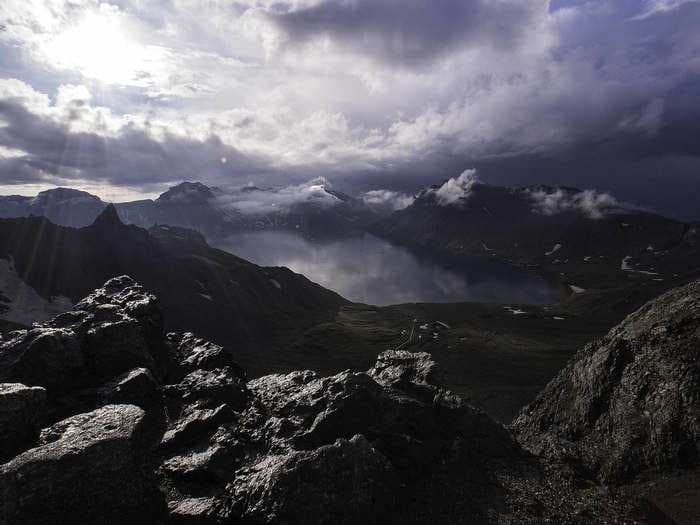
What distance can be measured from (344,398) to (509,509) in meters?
12.8

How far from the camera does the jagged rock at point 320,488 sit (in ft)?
67.9

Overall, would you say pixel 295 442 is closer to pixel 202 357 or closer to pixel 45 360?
pixel 45 360

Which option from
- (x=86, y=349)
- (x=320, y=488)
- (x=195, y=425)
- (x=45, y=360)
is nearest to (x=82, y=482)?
(x=195, y=425)

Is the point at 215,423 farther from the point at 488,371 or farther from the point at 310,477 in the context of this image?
the point at 488,371

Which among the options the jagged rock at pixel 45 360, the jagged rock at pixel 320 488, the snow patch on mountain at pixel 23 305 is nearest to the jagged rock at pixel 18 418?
the jagged rock at pixel 45 360

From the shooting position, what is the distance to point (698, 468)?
26.0 meters

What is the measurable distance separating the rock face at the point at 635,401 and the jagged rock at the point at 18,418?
38.8m

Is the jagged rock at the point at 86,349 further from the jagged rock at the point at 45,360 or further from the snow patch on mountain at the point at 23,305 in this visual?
the snow patch on mountain at the point at 23,305

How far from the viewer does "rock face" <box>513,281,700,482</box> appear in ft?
93.1

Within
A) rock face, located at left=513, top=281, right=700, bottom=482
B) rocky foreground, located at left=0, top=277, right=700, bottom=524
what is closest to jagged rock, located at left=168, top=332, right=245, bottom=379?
rocky foreground, located at left=0, top=277, right=700, bottom=524

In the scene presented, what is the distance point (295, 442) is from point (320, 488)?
6.07m

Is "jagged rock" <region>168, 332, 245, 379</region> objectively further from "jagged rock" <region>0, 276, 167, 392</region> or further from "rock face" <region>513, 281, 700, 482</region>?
"rock face" <region>513, 281, 700, 482</region>

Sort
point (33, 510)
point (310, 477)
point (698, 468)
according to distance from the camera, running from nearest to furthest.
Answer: point (33, 510), point (310, 477), point (698, 468)

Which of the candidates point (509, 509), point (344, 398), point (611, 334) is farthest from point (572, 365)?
point (344, 398)
